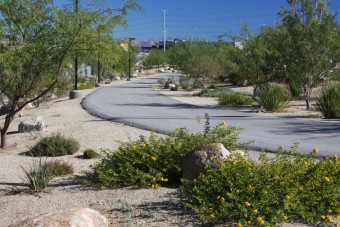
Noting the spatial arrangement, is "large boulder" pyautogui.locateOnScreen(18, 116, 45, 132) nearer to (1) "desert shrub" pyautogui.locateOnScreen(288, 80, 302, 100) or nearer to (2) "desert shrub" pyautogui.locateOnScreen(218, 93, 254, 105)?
(2) "desert shrub" pyautogui.locateOnScreen(218, 93, 254, 105)

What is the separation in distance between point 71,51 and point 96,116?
10.9 metres

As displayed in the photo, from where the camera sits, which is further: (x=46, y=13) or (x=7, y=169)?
(x=46, y=13)

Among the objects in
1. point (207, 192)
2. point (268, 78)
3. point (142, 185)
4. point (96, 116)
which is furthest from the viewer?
point (268, 78)

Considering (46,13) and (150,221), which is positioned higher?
(46,13)

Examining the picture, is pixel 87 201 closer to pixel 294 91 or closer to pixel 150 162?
pixel 150 162

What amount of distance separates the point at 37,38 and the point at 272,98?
14224 millimetres

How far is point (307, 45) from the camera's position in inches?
947

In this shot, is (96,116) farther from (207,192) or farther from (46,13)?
(207,192)

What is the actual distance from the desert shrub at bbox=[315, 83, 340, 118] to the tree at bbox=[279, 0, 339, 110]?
2.34 m

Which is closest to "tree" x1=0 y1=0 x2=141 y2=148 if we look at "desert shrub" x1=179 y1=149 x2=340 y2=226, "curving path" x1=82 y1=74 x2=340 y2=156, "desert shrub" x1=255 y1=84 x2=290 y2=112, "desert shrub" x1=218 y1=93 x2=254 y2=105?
"curving path" x1=82 y1=74 x2=340 y2=156

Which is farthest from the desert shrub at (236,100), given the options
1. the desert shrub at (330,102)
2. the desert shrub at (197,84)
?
the desert shrub at (197,84)

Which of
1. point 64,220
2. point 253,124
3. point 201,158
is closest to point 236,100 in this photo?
point 253,124

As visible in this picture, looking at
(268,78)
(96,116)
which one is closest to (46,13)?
(96,116)

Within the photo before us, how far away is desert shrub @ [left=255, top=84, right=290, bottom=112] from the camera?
24155 millimetres
